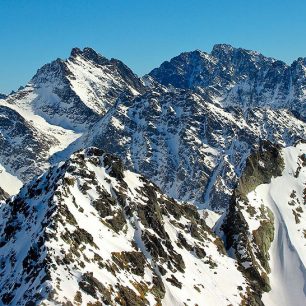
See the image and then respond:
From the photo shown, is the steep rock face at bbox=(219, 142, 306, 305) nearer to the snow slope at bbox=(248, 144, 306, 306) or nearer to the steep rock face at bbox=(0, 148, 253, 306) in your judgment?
the snow slope at bbox=(248, 144, 306, 306)

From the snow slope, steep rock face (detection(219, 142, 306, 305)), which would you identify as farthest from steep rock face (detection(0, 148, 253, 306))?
the snow slope

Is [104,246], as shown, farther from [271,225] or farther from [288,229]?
[288,229]

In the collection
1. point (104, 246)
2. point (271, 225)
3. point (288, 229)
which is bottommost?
point (104, 246)

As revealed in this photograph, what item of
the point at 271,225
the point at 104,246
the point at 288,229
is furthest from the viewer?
the point at 271,225

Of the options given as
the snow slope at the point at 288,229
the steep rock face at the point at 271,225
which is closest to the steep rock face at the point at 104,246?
the steep rock face at the point at 271,225

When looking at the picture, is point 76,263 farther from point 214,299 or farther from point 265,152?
point 265,152

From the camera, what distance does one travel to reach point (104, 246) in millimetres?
107375

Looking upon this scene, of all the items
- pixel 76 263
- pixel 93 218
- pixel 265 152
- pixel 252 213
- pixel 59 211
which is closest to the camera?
pixel 76 263

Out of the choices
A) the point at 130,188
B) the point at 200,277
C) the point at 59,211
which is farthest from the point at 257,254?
the point at 59,211

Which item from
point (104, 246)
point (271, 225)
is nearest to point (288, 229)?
point (271, 225)

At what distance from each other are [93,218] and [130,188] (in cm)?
1996

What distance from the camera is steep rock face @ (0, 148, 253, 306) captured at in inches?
3593

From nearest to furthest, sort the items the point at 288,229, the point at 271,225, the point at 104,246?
the point at 104,246 → the point at 288,229 → the point at 271,225

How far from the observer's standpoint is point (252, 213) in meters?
160
